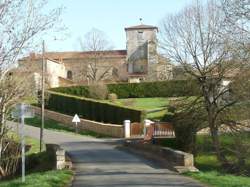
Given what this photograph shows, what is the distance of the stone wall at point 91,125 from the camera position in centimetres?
5736

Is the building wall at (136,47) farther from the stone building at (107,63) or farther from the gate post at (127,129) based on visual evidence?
the gate post at (127,129)

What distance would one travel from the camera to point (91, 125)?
62.6 meters

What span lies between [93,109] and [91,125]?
693cm

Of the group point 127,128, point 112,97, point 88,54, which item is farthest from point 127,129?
point 88,54

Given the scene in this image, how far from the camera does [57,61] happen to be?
123625 mm

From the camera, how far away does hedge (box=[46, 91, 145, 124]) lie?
62.3 m

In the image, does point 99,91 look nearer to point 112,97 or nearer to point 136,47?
point 112,97

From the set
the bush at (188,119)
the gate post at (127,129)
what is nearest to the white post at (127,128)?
the gate post at (127,129)

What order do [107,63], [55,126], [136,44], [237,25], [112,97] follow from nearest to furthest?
[237,25], [55,126], [112,97], [107,63], [136,44]

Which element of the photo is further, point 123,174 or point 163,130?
point 163,130

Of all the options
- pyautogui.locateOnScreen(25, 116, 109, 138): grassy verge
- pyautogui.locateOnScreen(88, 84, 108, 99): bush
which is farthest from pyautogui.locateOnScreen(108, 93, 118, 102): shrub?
pyautogui.locateOnScreen(25, 116, 109, 138): grassy verge

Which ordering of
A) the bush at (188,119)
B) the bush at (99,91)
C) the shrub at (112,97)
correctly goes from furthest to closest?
the bush at (99,91) → the shrub at (112,97) → the bush at (188,119)

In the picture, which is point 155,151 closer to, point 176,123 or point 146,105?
point 176,123

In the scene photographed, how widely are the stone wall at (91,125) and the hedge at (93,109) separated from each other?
218cm
